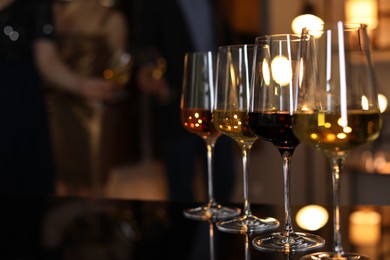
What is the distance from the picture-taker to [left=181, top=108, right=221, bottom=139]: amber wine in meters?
1.02

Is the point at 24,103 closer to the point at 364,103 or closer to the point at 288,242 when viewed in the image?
the point at 288,242

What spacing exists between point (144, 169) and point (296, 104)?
3.35 metres

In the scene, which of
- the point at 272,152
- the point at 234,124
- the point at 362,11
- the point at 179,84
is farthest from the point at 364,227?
the point at 272,152

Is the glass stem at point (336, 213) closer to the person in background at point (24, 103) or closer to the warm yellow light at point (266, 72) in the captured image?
the warm yellow light at point (266, 72)

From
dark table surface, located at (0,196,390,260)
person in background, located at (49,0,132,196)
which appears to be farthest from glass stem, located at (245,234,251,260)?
person in background, located at (49,0,132,196)

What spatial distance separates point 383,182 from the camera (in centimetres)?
342

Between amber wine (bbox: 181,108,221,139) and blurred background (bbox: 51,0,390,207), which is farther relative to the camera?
blurred background (bbox: 51,0,390,207)

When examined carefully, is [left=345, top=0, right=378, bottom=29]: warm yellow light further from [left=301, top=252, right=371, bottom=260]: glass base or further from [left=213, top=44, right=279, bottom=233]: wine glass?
[left=301, top=252, right=371, bottom=260]: glass base

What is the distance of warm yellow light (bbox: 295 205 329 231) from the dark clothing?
151 cm

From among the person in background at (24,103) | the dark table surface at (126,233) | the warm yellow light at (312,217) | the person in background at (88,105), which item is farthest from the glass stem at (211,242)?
the person in background at (88,105)

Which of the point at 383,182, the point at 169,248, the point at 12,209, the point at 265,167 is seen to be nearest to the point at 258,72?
the point at 169,248

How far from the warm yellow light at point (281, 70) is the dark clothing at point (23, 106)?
165 cm

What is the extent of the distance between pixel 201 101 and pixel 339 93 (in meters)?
0.35

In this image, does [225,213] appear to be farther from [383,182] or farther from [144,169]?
[144,169]
